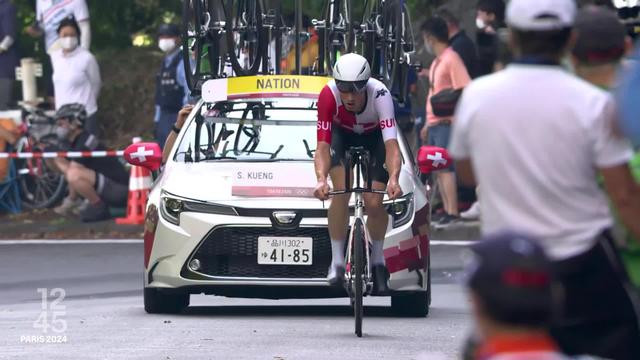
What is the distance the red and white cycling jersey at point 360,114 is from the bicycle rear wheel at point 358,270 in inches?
24.6

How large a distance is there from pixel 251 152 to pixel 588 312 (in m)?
7.59

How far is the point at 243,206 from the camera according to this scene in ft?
42.2

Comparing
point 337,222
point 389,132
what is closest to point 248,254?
point 337,222

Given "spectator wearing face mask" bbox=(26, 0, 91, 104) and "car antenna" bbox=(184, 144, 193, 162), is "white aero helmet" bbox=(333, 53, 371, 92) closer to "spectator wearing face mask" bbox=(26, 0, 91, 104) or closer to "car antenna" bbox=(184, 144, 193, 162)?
"car antenna" bbox=(184, 144, 193, 162)

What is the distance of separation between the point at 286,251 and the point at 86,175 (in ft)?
32.9

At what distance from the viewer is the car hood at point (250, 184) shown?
1288 cm

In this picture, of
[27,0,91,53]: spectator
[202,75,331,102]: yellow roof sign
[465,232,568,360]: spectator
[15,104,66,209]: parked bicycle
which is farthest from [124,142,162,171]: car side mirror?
[27,0,91,53]: spectator

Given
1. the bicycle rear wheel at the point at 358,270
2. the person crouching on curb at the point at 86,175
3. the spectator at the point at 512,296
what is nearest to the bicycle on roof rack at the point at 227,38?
the bicycle rear wheel at the point at 358,270

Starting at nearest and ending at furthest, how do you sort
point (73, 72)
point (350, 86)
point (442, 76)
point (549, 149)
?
point (549, 149), point (350, 86), point (442, 76), point (73, 72)

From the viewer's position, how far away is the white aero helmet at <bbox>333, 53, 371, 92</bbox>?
39.4ft

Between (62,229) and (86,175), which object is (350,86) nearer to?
(62,229)

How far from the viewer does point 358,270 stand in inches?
470

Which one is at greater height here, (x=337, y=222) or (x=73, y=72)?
(x=337, y=222)

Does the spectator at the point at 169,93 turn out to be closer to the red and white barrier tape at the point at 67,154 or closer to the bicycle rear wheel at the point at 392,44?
the red and white barrier tape at the point at 67,154
